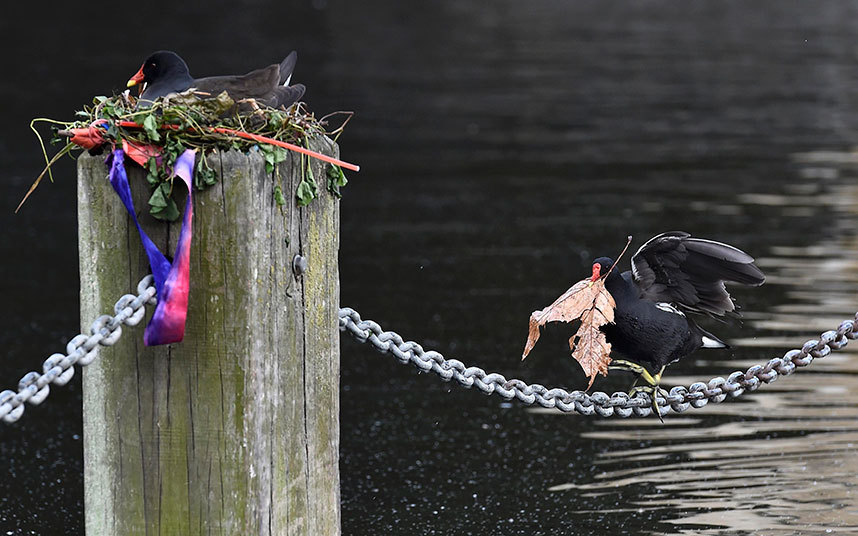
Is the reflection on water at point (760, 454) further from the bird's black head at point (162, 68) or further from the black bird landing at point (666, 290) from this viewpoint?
the bird's black head at point (162, 68)

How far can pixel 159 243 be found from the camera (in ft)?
11.4

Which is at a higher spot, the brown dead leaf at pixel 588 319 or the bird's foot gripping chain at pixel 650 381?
the brown dead leaf at pixel 588 319

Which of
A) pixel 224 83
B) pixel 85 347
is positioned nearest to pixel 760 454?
pixel 224 83

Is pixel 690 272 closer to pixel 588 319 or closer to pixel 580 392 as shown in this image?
pixel 588 319

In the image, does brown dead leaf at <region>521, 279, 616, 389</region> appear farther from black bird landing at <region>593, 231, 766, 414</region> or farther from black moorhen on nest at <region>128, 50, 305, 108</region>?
black moorhen on nest at <region>128, 50, 305, 108</region>

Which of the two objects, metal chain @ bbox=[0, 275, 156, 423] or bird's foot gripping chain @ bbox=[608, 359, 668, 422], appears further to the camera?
bird's foot gripping chain @ bbox=[608, 359, 668, 422]

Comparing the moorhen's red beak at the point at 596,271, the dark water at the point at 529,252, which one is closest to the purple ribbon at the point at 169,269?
the moorhen's red beak at the point at 596,271

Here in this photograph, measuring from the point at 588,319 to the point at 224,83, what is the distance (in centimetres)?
157

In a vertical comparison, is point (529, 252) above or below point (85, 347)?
above

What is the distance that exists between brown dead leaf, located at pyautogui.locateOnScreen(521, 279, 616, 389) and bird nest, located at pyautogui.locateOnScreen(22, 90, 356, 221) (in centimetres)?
123

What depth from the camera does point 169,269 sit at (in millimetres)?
3418

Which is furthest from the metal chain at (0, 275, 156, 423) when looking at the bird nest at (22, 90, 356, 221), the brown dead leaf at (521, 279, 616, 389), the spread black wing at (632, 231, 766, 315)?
the spread black wing at (632, 231, 766, 315)

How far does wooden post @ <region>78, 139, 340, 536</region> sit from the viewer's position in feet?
11.3

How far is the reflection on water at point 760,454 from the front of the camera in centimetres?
566
